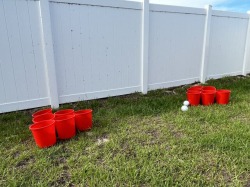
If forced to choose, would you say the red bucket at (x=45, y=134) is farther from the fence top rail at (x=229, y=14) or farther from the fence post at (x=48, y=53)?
the fence top rail at (x=229, y=14)

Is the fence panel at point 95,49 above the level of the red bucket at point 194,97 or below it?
above

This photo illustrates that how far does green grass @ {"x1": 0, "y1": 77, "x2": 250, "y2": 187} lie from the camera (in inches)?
81.0

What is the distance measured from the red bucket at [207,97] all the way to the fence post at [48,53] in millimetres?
2562

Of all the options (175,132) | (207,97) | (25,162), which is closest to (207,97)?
(207,97)

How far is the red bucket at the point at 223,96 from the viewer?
13.1 ft

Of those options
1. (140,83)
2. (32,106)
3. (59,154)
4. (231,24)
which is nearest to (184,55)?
(140,83)

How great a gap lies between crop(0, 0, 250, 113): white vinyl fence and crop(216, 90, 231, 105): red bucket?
1377 millimetres

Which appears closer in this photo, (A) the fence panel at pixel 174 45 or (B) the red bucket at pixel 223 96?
(B) the red bucket at pixel 223 96

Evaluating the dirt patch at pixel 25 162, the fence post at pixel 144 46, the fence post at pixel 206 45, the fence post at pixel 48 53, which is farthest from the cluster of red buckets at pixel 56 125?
the fence post at pixel 206 45

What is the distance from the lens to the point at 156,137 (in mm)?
2875

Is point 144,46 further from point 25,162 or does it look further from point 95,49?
point 25,162

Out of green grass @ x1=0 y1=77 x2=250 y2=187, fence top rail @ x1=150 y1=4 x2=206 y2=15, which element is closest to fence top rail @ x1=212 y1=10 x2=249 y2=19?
fence top rail @ x1=150 y1=4 x2=206 y2=15

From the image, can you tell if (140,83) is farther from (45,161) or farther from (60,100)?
(45,161)

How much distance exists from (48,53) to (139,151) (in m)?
2.20
